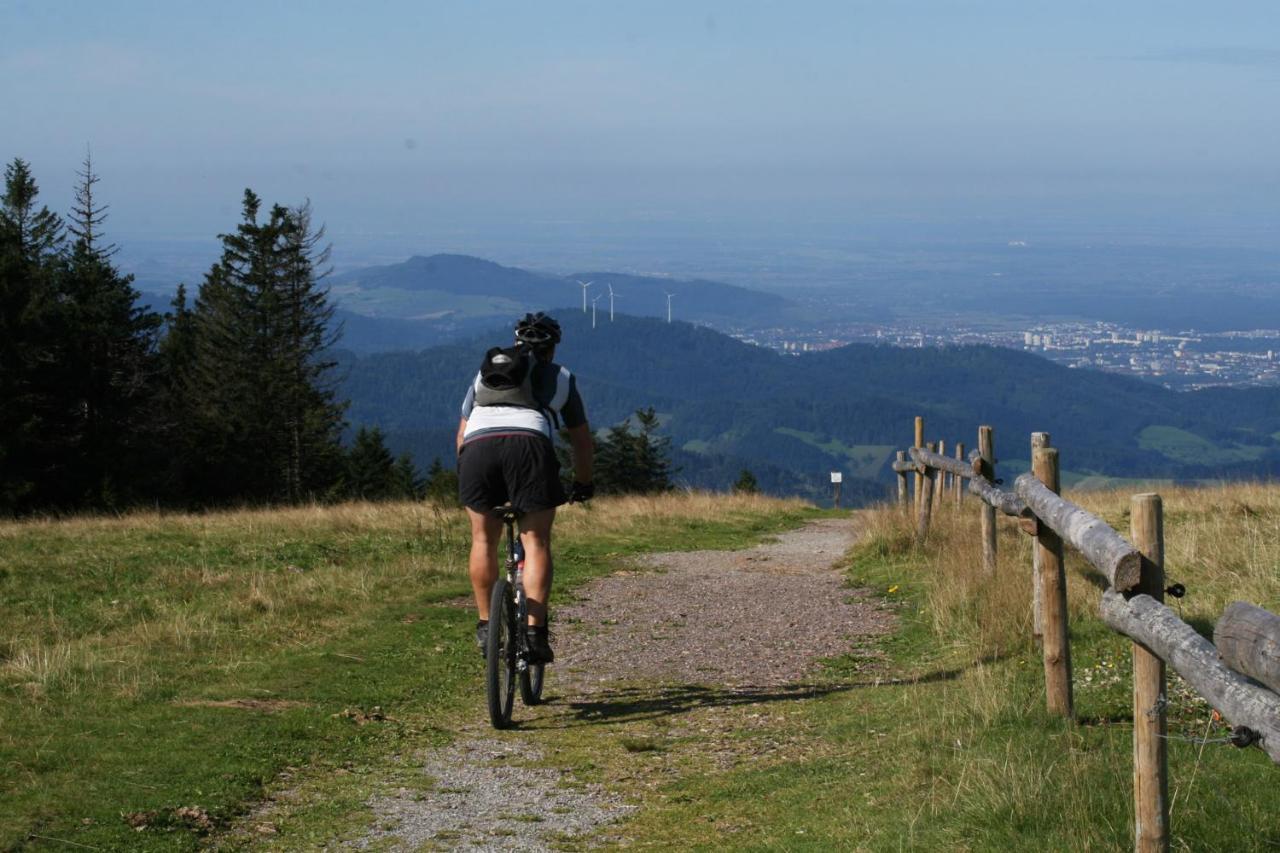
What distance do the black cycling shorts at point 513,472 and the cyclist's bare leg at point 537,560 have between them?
0.44 ft

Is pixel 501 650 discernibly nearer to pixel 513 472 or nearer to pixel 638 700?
pixel 513 472

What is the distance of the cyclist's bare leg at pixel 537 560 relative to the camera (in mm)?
7199

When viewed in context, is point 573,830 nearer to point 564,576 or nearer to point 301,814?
point 301,814

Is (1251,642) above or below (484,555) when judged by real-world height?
above

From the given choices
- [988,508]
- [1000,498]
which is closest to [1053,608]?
[1000,498]

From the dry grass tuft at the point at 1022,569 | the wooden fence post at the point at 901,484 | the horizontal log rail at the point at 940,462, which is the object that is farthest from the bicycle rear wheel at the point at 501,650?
the wooden fence post at the point at 901,484

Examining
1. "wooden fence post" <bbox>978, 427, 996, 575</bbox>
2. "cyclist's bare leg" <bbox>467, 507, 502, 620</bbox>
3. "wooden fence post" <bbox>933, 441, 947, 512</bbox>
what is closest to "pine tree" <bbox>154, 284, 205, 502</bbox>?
"wooden fence post" <bbox>933, 441, 947, 512</bbox>

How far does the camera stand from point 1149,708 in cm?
426

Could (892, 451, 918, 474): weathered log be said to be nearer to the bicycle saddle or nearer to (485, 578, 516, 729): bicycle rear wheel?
(485, 578, 516, 729): bicycle rear wheel

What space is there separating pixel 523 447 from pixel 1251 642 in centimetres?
431

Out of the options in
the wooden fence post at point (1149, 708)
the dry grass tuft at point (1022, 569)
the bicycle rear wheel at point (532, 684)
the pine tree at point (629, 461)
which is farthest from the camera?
the pine tree at point (629, 461)

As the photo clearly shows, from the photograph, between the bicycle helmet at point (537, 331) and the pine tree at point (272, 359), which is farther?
the pine tree at point (272, 359)

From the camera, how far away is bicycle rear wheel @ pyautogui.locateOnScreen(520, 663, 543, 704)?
7.78 meters

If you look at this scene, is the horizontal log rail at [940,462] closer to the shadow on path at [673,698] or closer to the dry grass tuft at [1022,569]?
the dry grass tuft at [1022,569]
